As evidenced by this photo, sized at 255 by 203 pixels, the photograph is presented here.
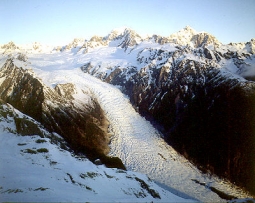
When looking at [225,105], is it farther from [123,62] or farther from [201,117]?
[123,62]

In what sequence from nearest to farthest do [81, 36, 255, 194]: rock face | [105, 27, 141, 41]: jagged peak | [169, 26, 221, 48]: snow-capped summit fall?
1. [81, 36, 255, 194]: rock face
2. [169, 26, 221, 48]: snow-capped summit
3. [105, 27, 141, 41]: jagged peak

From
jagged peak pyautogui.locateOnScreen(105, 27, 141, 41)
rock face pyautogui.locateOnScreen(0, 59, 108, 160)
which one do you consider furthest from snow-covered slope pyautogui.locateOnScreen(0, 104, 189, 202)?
jagged peak pyautogui.locateOnScreen(105, 27, 141, 41)

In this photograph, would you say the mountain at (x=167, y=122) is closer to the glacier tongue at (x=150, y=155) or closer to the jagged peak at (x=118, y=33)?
the glacier tongue at (x=150, y=155)

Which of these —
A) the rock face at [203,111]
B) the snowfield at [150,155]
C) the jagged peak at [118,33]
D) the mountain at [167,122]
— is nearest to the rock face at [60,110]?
the mountain at [167,122]

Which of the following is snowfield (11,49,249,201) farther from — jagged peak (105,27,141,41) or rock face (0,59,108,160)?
jagged peak (105,27,141,41)

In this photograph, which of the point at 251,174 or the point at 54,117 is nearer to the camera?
the point at 251,174

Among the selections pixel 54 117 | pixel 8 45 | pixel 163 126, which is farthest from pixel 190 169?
pixel 8 45

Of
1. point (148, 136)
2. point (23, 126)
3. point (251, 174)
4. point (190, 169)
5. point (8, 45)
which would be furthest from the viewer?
point (8, 45)
